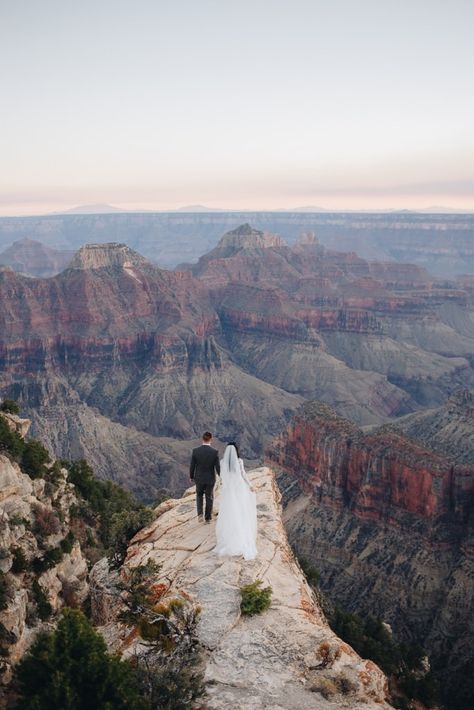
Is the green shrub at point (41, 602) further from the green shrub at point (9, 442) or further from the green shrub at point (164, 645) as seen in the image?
the green shrub at point (164, 645)

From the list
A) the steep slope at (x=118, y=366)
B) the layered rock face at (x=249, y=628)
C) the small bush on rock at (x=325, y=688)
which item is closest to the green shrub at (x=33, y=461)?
the layered rock face at (x=249, y=628)

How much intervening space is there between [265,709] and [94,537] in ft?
81.6

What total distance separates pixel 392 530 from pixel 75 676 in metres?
42.8

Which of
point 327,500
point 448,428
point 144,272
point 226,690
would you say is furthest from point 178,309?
point 226,690

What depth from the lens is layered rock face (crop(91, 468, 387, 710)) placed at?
44.6 feet

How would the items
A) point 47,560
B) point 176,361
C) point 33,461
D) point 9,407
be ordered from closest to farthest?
point 47,560 → point 33,461 → point 9,407 → point 176,361

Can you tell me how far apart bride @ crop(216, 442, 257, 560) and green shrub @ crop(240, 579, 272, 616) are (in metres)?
2.03

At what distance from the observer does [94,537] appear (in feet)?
118

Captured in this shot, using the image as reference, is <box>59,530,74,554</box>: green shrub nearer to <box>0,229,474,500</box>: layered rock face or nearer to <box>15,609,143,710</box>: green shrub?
<box>15,609,143,710</box>: green shrub

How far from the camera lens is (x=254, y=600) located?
52.2ft

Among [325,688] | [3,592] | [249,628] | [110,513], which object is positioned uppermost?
[249,628]

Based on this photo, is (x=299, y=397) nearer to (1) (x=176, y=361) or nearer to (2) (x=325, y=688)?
(1) (x=176, y=361)

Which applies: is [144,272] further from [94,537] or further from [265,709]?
[265,709]

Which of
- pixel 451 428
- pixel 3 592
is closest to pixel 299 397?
pixel 451 428
